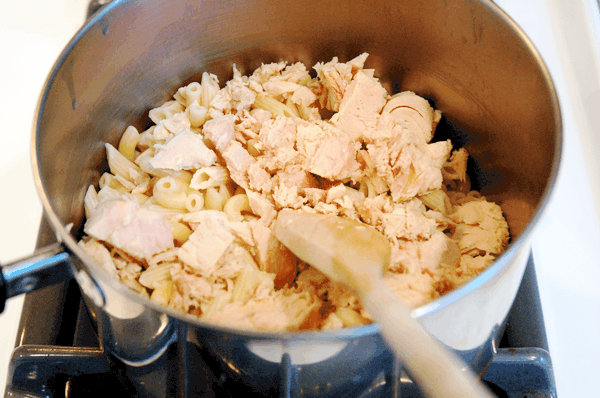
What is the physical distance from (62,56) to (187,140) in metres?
0.25

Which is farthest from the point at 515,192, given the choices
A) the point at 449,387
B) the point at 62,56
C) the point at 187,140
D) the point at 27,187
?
the point at 27,187

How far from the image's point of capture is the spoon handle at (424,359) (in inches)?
16.1

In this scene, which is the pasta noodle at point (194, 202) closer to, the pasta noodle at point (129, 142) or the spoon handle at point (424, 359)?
the pasta noodle at point (129, 142)

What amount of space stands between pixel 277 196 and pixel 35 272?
1.42 feet

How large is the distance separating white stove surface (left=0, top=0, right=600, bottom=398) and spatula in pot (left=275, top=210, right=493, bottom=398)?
30 centimetres

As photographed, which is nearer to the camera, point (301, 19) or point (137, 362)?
point (137, 362)

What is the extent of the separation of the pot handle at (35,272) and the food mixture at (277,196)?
19 cm

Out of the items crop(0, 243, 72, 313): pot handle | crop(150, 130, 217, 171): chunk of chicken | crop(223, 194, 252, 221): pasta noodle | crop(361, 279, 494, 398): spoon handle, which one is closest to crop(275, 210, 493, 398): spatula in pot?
crop(361, 279, 494, 398): spoon handle

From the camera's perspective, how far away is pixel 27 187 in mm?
987

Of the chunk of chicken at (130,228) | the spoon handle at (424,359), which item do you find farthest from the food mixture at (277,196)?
the spoon handle at (424,359)

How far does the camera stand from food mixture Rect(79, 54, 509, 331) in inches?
26.4

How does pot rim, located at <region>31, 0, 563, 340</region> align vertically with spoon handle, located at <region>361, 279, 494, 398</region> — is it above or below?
above

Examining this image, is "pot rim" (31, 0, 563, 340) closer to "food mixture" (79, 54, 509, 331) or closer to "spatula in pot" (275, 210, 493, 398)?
"spatula in pot" (275, 210, 493, 398)

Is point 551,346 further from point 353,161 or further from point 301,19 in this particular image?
point 301,19
